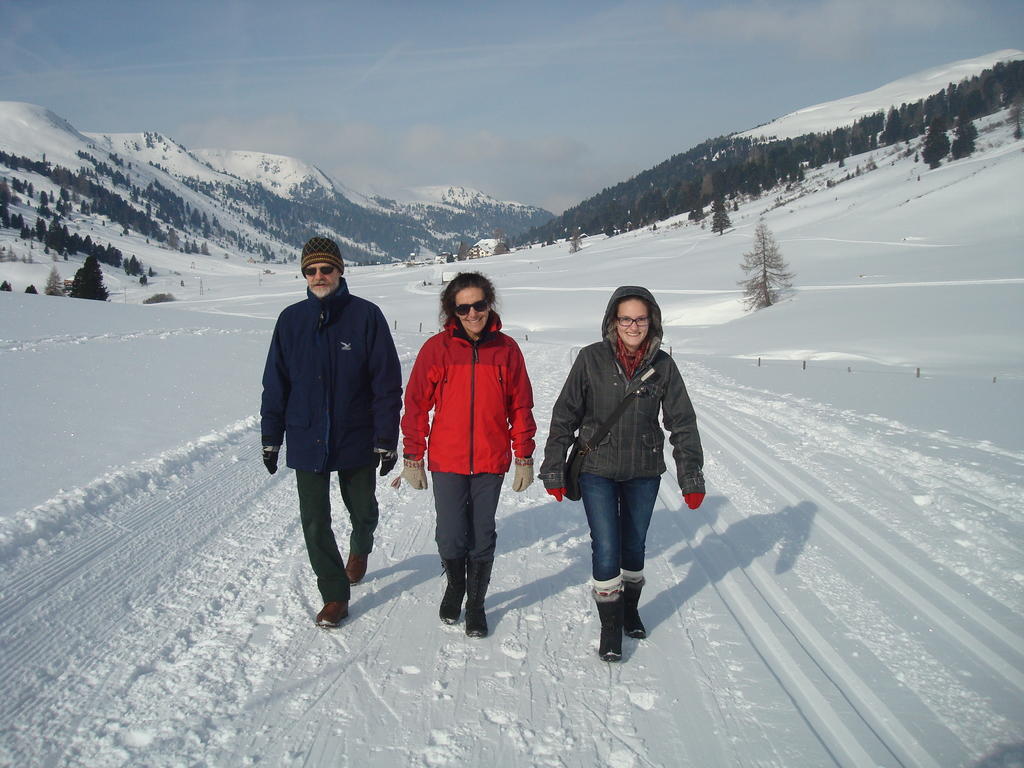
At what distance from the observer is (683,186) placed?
422 ft

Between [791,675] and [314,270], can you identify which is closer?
[791,675]

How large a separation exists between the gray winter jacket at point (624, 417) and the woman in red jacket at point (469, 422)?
0.72 ft

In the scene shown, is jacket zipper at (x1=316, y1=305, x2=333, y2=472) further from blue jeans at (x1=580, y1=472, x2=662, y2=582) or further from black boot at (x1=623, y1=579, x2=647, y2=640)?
black boot at (x1=623, y1=579, x2=647, y2=640)

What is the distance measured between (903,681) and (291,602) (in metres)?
3.42

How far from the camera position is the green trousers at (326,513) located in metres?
3.38

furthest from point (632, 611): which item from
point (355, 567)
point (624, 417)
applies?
point (355, 567)

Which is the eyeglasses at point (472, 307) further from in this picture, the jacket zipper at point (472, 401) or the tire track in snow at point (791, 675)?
the tire track in snow at point (791, 675)

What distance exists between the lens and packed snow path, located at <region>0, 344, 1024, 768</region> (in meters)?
2.57

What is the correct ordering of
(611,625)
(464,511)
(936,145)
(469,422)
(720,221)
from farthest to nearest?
(720,221), (936,145), (464,511), (469,422), (611,625)

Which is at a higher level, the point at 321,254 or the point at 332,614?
the point at 321,254

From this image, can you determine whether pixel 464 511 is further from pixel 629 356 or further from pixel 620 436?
pixel 629 356

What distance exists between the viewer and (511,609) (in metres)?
3.79

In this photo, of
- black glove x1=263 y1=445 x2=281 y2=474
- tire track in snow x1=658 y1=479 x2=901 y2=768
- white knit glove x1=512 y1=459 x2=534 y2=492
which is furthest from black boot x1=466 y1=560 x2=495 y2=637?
tire track in snow x1=658 y1=479 x2=901 y2=768

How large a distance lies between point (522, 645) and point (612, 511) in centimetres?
93
